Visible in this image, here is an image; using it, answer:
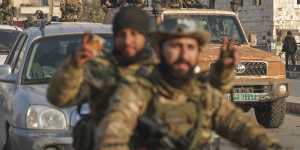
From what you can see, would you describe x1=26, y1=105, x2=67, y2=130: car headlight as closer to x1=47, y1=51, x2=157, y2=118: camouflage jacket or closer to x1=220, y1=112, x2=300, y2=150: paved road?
x1=47, y1=51, x2=157, y2=118: camouflage jacket

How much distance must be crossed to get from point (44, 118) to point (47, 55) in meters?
1.22

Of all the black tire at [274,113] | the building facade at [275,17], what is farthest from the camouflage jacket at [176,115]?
the building facade at [275,17]

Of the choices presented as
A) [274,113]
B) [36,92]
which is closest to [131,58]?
[36,92]

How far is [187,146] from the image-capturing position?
3742 mm

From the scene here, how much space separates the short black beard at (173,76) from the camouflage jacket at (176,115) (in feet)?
0.07

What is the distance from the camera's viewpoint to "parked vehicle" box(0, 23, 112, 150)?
773 centimetres

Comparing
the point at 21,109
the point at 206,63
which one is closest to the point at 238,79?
the point at 206,63

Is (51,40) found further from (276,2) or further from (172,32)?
(276,2)

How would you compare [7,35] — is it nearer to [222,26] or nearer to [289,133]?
[222,26]

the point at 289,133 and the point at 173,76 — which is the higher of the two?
the point at 173,76

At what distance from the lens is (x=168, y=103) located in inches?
146

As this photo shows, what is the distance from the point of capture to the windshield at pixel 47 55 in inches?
343

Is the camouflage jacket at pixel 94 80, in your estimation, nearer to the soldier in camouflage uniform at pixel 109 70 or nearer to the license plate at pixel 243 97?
the soldier in camouflage uniform at pixel 109 70

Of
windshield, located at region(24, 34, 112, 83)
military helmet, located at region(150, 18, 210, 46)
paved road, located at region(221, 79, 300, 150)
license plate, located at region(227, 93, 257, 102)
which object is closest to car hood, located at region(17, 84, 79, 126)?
windshield, located at region(24, 34, 112, 83)
